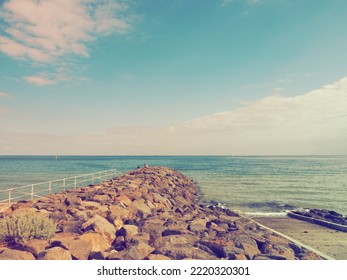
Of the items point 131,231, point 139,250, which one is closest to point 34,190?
point 131,231

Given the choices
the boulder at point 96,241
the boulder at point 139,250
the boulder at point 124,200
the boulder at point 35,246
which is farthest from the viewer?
the boulder at point 124,200

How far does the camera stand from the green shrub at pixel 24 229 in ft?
21.0

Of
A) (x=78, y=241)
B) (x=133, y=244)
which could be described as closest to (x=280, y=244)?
(x=133, y=244)

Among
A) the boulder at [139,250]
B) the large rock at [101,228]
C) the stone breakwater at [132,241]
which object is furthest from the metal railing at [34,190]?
the boulder at [139,250]

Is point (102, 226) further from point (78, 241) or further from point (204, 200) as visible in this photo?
point (204, 200)

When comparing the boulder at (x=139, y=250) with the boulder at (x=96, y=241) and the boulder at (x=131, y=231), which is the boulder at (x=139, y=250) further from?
the boulder at (x=131, y=231)

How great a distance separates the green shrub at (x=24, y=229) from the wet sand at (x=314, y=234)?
29.4 ft

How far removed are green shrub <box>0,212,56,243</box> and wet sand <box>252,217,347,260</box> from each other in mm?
8968

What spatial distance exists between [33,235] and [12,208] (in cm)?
432

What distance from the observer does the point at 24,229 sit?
6.50 m

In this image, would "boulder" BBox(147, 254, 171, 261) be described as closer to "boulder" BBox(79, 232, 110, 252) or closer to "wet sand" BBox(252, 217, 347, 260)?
"boulder" BBox(79, 232, 110, 252)

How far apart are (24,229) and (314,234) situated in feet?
38.3

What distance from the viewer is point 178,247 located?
6.73 m

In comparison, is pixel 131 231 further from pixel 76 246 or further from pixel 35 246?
pixel 35 246
